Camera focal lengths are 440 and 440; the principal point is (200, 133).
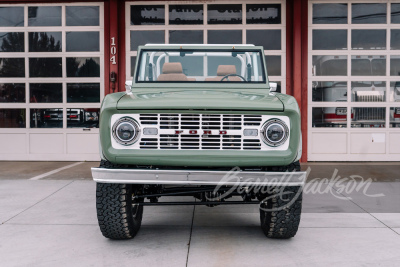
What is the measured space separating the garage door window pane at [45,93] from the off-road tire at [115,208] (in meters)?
6.84

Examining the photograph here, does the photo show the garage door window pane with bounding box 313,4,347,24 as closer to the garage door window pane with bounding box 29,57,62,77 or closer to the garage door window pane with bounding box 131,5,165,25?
the garage door window pane with bounding box 131,5,165,25

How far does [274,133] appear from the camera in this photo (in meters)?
3.65

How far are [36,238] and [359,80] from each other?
8.05 m

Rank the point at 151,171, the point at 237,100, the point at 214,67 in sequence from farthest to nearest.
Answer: the point at 214,67, the point at 237,100, the point at 151,171

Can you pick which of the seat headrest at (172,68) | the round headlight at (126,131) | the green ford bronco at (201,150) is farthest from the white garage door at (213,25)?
the round headlight at (126,131)

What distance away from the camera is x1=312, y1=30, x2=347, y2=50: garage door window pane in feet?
32.8

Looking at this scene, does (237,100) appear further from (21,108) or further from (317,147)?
(21,108)

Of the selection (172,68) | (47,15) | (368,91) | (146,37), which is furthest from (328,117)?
(47,15)

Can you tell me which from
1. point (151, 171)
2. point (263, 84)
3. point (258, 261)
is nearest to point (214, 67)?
point (263, 84)

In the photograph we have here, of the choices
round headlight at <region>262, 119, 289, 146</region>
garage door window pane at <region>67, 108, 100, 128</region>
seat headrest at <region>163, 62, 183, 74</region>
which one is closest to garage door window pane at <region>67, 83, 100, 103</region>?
garage door window pane at <region>67, 108, 100, 128</region>

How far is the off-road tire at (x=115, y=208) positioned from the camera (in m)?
3.87

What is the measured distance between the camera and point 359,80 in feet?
32.8

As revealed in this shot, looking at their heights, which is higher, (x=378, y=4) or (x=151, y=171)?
(x=378, y=4)

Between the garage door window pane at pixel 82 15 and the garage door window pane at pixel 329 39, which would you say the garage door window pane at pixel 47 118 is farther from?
the garage door window pane at pixel 329 39
